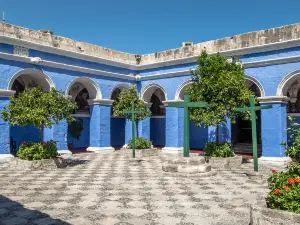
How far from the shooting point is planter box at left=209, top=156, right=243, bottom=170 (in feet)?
33.1

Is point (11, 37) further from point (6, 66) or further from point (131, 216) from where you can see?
point (131, 216)

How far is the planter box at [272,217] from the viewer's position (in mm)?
3513

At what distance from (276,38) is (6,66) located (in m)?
10.8

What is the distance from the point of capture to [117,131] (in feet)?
61.5

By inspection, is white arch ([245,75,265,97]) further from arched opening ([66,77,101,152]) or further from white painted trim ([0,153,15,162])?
white painted trim ([0,153,15,162])

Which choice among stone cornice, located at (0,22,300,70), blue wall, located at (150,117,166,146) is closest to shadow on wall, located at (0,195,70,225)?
stone cornice, located at (0,22,300,70)

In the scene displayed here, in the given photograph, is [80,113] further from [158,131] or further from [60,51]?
[158,131]

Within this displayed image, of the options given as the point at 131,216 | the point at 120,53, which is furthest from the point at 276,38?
the point at 131,216

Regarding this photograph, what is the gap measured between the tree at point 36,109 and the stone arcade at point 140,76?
2.07 meters

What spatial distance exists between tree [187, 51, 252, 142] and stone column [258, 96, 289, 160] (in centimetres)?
198

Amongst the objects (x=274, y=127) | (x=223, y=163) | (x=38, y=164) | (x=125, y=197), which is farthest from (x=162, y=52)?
(x=125, y=197)

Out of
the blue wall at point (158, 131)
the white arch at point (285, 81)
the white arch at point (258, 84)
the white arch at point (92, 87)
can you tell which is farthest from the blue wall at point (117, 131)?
the white arch at point (285, 81)

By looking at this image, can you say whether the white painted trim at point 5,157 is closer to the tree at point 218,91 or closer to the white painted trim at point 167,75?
the tree at point 218,91

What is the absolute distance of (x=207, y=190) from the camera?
22.0 ft
